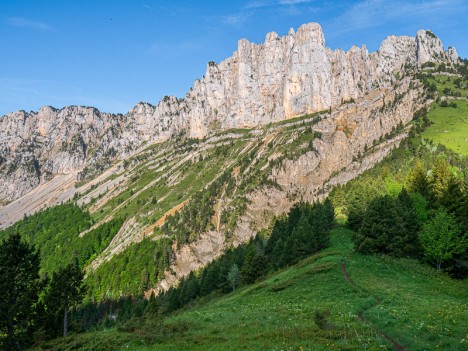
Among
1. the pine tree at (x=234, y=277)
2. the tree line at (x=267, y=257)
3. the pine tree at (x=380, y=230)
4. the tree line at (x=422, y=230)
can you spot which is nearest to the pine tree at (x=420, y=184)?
the tree line at (x=422, y=230)

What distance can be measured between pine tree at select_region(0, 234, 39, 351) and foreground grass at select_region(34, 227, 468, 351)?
32.2ft

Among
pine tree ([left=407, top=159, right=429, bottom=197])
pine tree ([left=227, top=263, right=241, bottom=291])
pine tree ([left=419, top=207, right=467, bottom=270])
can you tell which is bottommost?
pine tree ([left=227, top=263, right=241, bottom=291])

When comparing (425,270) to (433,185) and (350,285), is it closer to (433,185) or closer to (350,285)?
(350,285)

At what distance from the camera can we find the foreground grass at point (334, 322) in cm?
2091

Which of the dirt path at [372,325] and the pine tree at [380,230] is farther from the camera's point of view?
the pine tree at [380,230]

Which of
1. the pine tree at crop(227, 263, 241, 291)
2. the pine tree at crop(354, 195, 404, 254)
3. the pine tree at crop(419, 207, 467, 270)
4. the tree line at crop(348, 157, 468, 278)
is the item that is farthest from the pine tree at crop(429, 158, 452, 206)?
the pine tree at crop(227, 263, 241, 291)

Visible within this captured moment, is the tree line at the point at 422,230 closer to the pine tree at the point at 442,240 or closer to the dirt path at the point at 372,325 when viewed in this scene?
the pine tree at the point at 442,240

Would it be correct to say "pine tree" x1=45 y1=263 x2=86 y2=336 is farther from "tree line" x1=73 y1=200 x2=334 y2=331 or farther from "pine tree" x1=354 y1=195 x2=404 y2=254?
"pine tree" x1=354 y1=195 x2=404 y2=254

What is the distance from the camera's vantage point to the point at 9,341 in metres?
41.3

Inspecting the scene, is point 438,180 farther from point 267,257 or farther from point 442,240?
point 267,257

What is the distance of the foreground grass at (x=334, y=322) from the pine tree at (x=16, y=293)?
9806 millimetres

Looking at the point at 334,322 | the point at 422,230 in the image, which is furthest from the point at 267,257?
the point at 334,322

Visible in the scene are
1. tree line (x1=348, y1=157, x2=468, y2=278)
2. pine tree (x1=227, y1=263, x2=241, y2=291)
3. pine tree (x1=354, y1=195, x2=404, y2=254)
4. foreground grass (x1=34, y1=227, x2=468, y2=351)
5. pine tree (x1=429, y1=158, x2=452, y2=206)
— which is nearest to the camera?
foreground grass (x1=34, y1=227, x2=468, y2=351)

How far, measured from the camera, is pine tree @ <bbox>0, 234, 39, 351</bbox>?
138ft
